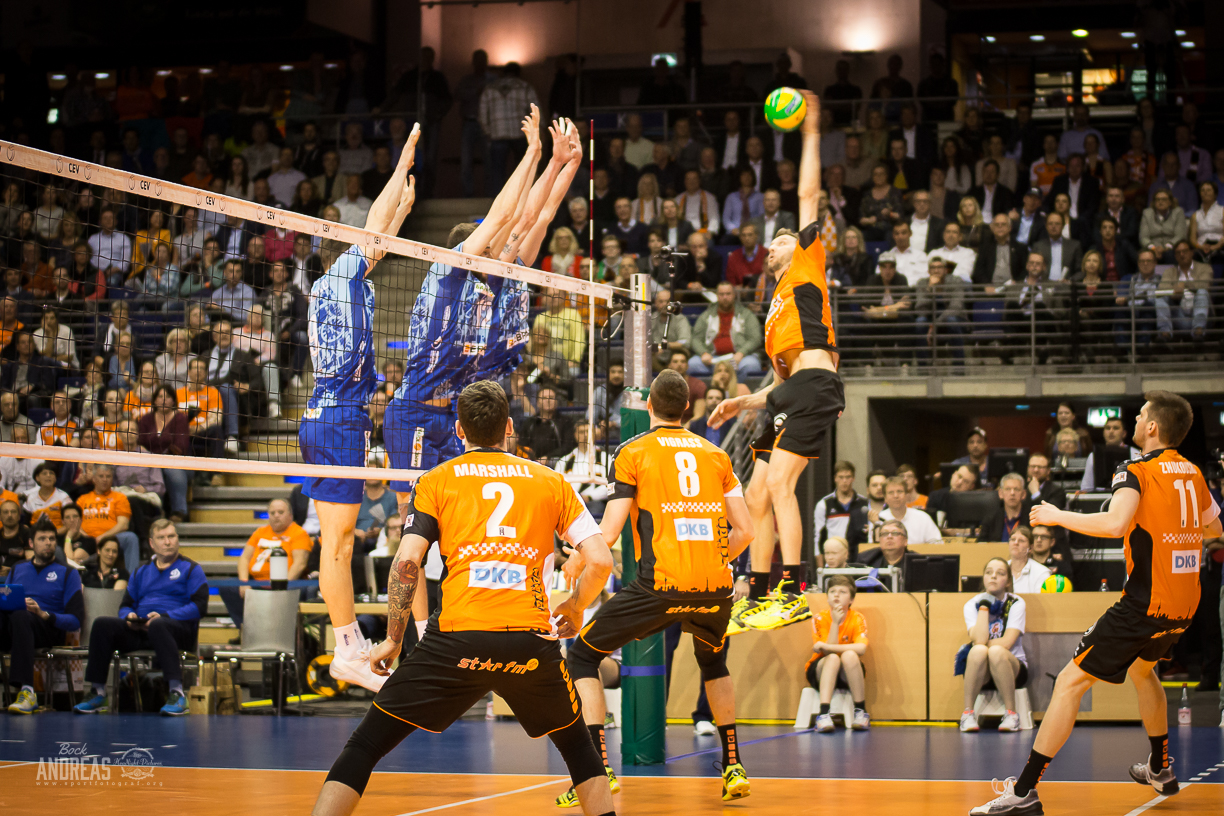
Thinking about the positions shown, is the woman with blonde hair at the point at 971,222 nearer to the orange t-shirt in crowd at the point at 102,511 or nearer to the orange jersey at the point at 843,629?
the orange jersey at the point at 843,629

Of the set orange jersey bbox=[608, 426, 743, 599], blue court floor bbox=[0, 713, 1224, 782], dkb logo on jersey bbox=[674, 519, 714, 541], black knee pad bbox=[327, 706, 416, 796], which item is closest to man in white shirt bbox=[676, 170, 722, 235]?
blue court floor bbox=[0, 713, 1224, 782]

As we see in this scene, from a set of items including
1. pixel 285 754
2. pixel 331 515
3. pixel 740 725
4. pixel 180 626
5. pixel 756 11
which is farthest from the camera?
pixel 756 11

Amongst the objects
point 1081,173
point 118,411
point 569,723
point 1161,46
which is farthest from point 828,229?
point 569,723

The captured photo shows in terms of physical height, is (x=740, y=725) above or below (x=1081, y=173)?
below

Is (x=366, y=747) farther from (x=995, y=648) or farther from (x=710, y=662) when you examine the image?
(x=995, y=648)

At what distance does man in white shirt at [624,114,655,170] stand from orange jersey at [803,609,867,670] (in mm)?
9201

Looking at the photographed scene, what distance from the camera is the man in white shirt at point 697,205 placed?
18078 millimetres

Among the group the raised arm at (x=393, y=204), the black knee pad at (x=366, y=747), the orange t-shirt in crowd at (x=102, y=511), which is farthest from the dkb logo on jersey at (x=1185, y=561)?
the orange t-shirt in crowd at (x=102, y=511)

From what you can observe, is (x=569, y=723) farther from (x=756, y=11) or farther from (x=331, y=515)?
(x=756, y=11)

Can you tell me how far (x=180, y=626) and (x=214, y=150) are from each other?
384 inches

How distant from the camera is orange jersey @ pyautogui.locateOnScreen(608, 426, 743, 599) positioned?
24.5 ft

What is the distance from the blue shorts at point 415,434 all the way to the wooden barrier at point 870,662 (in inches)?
167

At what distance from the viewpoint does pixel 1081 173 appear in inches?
666

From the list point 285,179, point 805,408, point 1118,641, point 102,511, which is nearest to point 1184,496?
point 1118,641
